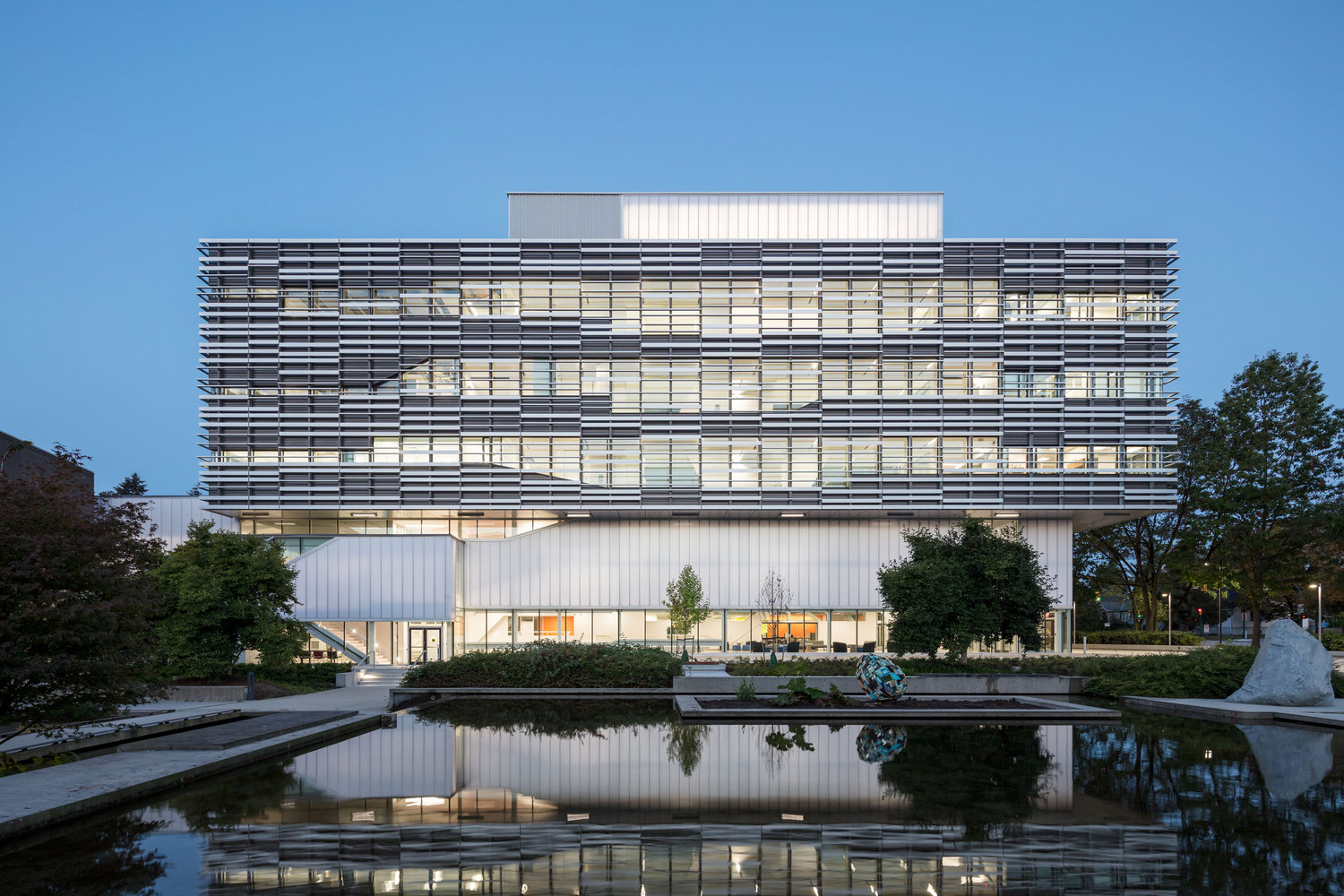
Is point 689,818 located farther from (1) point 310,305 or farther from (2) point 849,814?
(1) point 310,305

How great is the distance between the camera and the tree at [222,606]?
32.4 m

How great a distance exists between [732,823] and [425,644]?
37.8 meters

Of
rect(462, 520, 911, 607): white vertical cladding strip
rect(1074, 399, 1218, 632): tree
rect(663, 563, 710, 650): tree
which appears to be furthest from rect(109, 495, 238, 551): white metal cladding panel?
rect(1074, 399, 1218, 632): tree

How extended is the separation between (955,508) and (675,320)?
58.7ft

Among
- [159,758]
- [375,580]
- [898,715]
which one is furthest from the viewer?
[375,580]

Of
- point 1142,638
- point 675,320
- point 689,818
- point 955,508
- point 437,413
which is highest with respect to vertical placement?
point 675,320

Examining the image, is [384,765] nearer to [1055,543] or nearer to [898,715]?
[898,715]

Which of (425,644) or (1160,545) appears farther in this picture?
(1160,545)

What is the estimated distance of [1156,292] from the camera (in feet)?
161

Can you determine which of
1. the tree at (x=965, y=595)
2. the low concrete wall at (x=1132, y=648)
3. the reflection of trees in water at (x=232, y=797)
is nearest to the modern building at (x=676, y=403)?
the low concrete wall at (x=1132, y=648)

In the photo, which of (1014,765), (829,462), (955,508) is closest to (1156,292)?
(955,508)

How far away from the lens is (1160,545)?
216ft

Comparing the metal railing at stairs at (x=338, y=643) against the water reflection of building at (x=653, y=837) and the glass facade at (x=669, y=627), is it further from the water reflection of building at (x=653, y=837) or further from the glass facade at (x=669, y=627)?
the water reflection of building at (x=653, y=837)

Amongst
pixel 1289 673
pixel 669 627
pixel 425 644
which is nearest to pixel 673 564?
pixel 669 627
